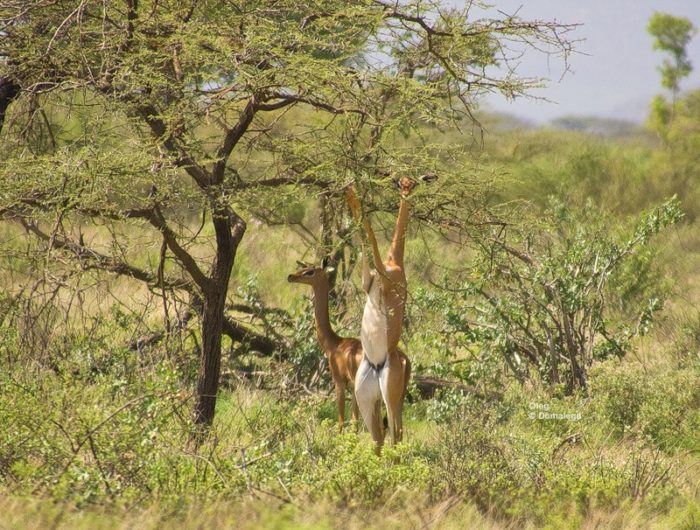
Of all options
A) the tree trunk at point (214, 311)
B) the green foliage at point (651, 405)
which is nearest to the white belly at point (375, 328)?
the tree trunk at point (214, 311)

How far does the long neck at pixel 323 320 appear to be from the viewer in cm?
911

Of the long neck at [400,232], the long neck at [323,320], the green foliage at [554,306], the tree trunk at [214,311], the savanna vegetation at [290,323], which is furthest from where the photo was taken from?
the green foliage at [554,306]

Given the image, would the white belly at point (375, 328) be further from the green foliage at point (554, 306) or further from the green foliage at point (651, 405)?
the green foliage at point (554, 306)

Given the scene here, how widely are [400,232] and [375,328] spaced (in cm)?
70

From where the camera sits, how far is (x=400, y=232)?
8.01 meters

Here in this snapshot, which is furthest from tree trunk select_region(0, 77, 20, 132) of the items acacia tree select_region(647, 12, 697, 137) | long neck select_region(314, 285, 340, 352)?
acacia tree select_region(647, 12, 697, 137)

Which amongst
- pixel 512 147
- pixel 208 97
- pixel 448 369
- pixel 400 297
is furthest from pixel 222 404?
pixel 512 147

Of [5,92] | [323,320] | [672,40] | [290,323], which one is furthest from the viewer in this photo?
[672,40]

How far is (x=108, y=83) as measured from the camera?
26.1ft

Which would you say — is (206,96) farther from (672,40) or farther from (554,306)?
(672,40)

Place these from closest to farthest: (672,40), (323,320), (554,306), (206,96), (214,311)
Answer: (206,96)
(214,311)
(323,320)
(554,306)
(672,40)

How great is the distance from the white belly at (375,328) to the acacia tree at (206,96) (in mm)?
847

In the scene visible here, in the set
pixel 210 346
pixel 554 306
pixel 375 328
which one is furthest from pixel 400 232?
pixel 554 306

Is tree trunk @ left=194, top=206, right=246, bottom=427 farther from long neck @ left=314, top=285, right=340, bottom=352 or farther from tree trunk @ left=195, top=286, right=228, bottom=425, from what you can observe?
long neck @ left=314, top=285, right=340, bottom=352
